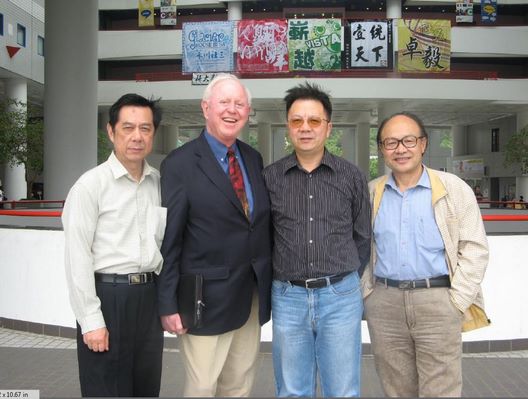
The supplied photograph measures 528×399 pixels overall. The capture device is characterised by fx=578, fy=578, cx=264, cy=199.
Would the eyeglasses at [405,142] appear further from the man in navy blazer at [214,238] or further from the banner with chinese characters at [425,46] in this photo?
the banner with chinese characters at [425,46]

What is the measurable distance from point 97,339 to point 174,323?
0.36 m

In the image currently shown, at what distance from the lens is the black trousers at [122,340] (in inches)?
110

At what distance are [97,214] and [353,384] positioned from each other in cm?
151

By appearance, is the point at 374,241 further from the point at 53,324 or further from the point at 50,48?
the point at 50,48

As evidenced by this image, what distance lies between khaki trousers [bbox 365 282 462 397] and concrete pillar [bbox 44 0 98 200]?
14.9m

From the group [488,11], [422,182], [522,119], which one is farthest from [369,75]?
[422,182]

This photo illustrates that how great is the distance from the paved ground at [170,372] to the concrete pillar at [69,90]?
11110 millimetres

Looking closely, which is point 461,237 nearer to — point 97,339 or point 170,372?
point 97,339

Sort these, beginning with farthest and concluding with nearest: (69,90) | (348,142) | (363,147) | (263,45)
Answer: (348,142) → (363,147) → (263,45) → (69,90)

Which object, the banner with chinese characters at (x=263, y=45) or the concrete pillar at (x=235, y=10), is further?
the concrete pillar at (x=235, y=10)

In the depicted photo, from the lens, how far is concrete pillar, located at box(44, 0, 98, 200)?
15.8 m

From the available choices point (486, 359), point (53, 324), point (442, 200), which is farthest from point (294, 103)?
point (53, 324)

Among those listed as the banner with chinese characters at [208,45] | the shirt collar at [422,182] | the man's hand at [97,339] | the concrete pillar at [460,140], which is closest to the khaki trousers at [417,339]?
the shirt collar at [422,182]

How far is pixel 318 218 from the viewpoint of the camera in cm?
281
